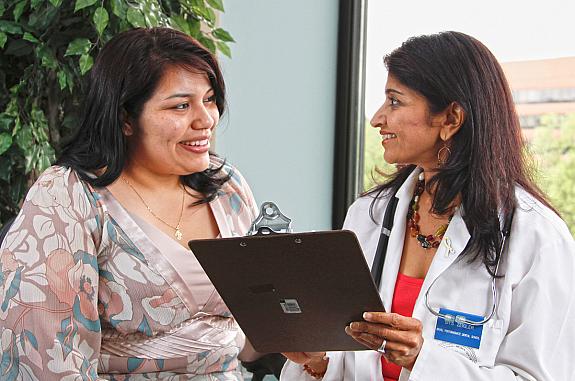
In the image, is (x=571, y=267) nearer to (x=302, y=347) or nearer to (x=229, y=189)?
(x=302, y=347)

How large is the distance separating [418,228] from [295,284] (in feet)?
1.59

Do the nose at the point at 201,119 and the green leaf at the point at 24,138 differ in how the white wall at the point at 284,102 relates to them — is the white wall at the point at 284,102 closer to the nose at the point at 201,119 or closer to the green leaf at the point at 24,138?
the green leaf at the point at 24,138

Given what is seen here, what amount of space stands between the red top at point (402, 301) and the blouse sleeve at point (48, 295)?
628 millimetres

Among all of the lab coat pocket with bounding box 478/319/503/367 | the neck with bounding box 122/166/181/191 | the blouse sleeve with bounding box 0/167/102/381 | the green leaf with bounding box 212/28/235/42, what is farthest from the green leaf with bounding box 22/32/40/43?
the lab coat pocket with bounding box 478/319/503/367

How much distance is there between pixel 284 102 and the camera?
3.57 metres

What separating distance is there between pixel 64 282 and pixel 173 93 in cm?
49

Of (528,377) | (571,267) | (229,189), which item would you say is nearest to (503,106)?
(571,267)

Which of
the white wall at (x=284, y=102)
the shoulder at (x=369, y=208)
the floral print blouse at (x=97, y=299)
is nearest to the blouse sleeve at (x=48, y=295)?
the floral print blouse at (x=97, y=299)

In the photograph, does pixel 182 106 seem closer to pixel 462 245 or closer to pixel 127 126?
pixel 127 126

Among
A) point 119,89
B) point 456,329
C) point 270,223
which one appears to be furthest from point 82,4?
point 456,329

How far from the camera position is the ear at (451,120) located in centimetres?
200

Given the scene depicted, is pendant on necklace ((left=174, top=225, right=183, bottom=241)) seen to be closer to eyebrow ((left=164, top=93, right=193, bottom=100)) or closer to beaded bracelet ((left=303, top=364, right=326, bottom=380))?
eyebrow ((left=164, top=93, right=193, bottom=100))

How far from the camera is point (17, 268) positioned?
2.06 metres

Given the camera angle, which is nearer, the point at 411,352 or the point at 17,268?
the point at 411,352
